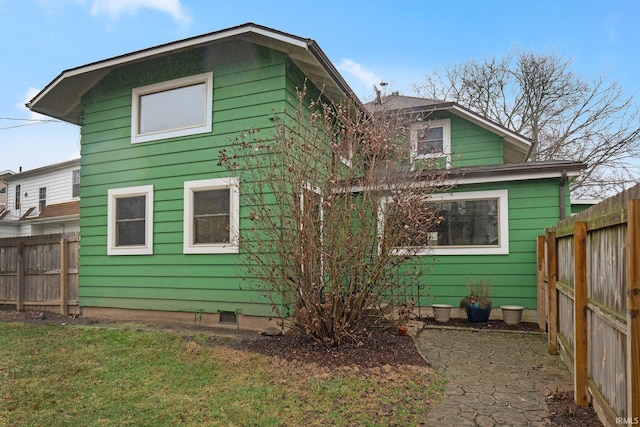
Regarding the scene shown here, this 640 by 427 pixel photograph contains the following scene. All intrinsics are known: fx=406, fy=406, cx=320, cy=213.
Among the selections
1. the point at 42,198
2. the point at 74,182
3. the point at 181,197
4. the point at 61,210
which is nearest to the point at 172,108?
the point at 181,197

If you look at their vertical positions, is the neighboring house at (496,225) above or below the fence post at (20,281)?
above

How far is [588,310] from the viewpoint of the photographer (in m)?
3.20

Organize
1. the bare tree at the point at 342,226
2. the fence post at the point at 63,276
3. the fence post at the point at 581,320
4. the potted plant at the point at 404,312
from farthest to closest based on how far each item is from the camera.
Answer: the fence post at the point at 63,276 < the potted plant at the point at 404,312 < the bare tree at the point at 342,226 < the fence post at the point at 581,320

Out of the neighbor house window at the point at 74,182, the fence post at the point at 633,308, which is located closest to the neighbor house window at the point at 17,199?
the neighbor house window at the point at 74,182

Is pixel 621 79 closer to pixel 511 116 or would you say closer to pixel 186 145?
pixel 511 116

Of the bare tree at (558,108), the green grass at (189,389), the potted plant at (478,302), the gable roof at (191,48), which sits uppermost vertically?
the bare tree at (558,108)

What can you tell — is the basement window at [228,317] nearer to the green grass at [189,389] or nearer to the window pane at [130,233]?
the green grass at [189,389]

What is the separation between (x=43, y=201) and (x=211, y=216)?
1654 centimetres

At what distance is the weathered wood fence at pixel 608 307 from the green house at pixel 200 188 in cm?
314

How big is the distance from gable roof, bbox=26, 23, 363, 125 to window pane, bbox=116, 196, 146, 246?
7.99 ft

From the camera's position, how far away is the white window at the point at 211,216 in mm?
6609

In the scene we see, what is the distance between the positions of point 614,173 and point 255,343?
1924 centimetres

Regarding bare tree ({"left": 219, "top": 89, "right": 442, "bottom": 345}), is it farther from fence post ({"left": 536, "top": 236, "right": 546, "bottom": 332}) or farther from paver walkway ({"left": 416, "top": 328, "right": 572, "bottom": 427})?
fence post ({"left": 536, "top": 236, "right": 546, "bottom": 332})

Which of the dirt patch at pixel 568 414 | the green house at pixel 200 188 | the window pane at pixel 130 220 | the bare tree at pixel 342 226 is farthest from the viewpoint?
the window pane at pixel 130 220
